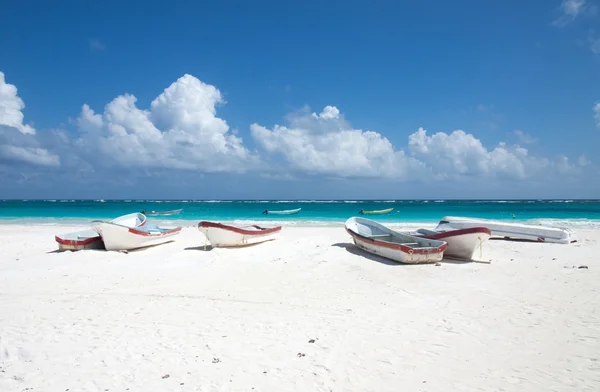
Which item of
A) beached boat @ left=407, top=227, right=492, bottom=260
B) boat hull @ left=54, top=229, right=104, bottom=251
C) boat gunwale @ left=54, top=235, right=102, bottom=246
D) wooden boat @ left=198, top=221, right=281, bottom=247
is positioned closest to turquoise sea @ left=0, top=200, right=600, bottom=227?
wooden boat @ left=198, top=221, right=281, bottom=247

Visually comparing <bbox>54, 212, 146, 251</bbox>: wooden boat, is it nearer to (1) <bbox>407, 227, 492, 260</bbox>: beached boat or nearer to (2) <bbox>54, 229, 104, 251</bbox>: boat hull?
(2) <bbox>54, 229, 104, 251</bbox>: boat hull

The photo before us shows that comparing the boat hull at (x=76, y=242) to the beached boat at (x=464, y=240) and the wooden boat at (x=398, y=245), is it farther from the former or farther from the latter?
the beached boat at (x=464, y=240)

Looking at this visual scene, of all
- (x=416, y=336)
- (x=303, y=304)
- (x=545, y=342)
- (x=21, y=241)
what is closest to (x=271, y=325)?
(x=303, y=304)

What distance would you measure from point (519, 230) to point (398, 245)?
10010 mm

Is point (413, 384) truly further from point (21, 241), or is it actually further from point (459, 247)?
point (21, 241)

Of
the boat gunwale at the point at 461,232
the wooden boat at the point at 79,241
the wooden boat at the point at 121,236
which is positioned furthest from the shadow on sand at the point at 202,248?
the boat gunwale at the point at 461,232

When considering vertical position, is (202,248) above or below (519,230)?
below

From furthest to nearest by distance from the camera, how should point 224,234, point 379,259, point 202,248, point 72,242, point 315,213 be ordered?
1. point 315,213
2. point 202,248
3. point 224,234
4. point 72,242
5. point 379,259

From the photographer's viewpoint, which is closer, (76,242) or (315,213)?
(76,242)

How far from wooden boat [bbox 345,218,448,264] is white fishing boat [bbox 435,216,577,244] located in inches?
173

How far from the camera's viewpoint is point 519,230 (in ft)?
58.6

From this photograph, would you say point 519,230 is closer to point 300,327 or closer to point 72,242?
point 300,327

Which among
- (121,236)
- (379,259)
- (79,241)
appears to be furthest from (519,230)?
(79,241)

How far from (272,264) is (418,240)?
18.0 ft
